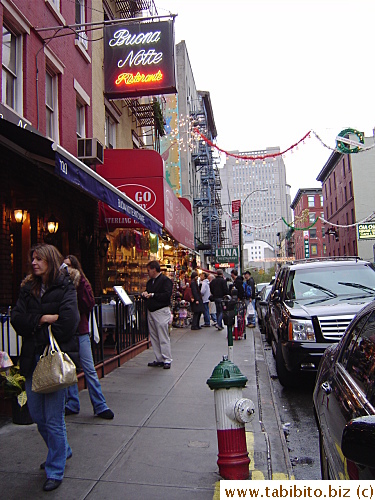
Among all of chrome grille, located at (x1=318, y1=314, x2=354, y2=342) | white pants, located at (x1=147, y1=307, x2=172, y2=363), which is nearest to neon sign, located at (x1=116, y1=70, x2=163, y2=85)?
white pants, located at (x1=147, y1=307, x2=172, y2=363)

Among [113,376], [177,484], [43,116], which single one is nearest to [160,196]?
[43,116]

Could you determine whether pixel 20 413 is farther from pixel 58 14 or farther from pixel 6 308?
pixel 58 14

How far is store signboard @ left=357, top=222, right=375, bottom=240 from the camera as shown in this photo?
3578cm

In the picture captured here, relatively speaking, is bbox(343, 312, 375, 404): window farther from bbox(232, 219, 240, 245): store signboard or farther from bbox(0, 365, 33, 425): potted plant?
bbox(232, 219, 240, 245): store signboard

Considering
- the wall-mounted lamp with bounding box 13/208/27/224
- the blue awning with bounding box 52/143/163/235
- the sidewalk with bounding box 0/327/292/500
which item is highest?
the blue awning with bounding box 52/143/163/235

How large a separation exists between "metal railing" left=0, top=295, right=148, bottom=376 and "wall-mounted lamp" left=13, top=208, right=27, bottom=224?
2178 millimetres

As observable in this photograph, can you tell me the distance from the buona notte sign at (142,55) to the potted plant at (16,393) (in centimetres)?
798

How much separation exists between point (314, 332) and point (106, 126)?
10258 millimetres

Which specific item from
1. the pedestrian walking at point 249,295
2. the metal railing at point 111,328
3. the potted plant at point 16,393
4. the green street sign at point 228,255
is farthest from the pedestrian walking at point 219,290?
the green street sign at point 228,255

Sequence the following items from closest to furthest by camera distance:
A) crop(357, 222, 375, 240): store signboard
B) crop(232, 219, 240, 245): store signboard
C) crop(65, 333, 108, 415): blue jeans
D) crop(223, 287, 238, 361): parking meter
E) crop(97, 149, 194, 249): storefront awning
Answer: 1. crop(223, 287, 238, 361): parking meter
2. crop(65, 333, 108, 415): blue jeans
3. crop(97, 149, 194, 249): storefront awning
4. crop(232, 219, 240, 245): store signboard
5. crop(357, 222, 375, 240): store signboard

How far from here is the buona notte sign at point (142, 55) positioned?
10.8 metres

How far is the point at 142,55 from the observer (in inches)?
435

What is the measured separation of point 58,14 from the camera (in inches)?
403

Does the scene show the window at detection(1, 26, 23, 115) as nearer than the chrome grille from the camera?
No
